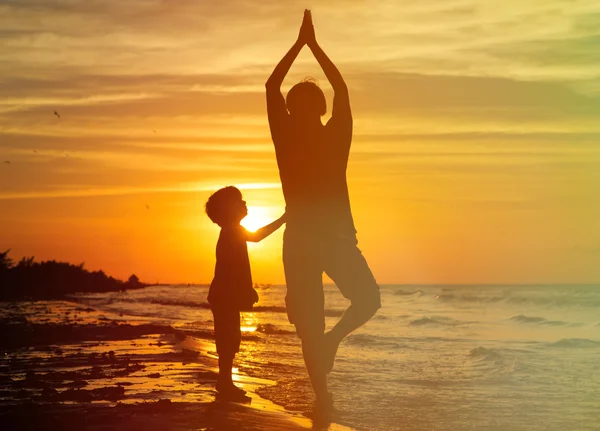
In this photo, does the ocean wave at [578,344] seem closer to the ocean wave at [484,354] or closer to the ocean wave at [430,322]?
the ocean wave at [484,354]

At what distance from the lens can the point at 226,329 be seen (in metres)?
7.71

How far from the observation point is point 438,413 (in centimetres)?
825

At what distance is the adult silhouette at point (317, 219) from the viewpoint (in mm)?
6320

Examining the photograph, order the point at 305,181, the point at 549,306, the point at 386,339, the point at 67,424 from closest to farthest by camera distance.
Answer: the point at 67,424, the point at 305,181, the point at 386,339, the point at 549,306

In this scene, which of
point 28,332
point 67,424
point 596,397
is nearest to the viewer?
point 67,424

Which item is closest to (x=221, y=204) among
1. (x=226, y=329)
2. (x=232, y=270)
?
(x=232, y=270)

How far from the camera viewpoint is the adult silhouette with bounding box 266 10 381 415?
6.32m

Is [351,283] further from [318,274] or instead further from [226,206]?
[226,206]

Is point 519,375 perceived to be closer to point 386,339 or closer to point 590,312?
point 386,339

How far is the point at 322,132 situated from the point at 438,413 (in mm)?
3381

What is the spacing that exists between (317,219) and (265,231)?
2.73 feet

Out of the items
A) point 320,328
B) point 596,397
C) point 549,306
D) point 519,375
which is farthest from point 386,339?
point 549,306

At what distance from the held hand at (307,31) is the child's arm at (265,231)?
140 centimetres

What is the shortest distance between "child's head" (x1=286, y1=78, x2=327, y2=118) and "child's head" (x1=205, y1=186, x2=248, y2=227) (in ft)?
4.18
